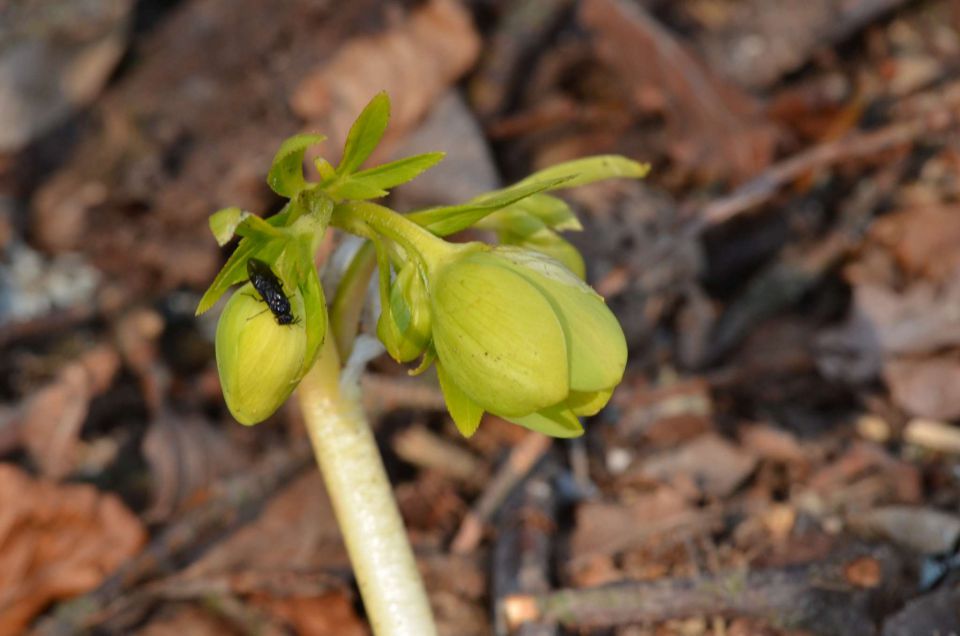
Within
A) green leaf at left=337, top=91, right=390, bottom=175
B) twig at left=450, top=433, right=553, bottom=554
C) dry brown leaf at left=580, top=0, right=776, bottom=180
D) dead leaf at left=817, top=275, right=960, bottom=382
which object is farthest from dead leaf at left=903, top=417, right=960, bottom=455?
green leaf at left=337, top=91, right=390, bottom=175

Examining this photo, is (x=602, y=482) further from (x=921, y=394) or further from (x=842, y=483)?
(x=921, y=394)

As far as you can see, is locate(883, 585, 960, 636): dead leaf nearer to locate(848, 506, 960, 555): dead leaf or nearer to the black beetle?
locate(848, 506, 960, 555): dead leaf

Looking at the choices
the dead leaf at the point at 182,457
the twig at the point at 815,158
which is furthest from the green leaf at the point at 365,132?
the twig at the point at 815,158

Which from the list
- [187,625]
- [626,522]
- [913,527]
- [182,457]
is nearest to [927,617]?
[913,527]

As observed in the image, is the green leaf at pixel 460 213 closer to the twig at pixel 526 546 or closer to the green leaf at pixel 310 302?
the green leaf at pixel 310 302

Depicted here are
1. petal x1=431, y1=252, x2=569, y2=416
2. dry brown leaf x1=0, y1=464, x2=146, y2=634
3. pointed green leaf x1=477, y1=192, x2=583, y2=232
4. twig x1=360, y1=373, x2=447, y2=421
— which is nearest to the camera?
petal x1=431, y1=252, x2=569, y2=416

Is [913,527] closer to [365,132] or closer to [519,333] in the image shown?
[519,333]
